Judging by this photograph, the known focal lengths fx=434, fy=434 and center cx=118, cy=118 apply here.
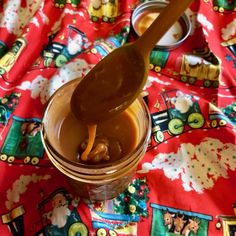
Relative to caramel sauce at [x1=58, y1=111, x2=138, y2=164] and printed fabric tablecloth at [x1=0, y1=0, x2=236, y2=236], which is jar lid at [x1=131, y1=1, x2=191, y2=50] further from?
caramel sauce at [x1=58, y1=111, x2=138, y2=164]

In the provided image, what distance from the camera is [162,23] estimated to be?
499mm

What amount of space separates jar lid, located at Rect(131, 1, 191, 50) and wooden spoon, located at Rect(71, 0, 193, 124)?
216 millimetres

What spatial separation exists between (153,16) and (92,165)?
390 mm

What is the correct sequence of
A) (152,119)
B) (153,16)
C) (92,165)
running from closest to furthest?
(92,165), (152,119), (153,16)

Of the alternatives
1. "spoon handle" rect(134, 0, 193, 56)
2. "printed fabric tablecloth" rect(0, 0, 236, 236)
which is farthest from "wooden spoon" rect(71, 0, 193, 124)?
"printed fabric tablecloth" rect(0, 0, 236, 236)

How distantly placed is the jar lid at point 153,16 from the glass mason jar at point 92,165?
0.21 meters

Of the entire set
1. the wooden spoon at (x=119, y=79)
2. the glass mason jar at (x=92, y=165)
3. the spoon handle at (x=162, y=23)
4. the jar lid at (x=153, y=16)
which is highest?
the jar lid at (x=153, y=16)

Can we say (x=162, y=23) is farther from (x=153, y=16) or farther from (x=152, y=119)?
(x=153, y=16)

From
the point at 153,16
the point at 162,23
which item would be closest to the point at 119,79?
the point at 162,23

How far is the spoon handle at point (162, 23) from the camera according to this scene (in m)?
0.49

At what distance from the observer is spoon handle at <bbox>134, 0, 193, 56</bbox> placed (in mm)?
487

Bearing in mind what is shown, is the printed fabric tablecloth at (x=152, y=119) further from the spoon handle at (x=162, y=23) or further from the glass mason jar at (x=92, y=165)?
the spoon handle at (x=162, y=23)

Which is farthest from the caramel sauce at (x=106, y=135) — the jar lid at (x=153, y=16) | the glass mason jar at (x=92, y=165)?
the jar lid at (x=153, y=16)

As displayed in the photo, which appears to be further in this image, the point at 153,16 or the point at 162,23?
the point at 153,16
